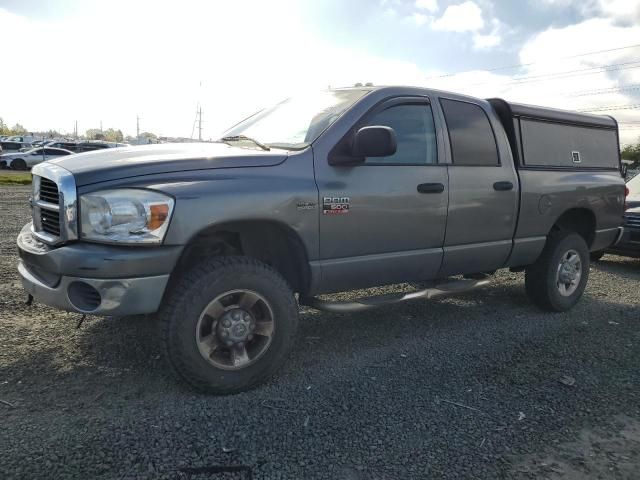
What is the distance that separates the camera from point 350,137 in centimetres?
346

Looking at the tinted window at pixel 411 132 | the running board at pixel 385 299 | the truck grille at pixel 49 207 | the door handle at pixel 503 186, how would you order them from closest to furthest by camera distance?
the truck grille at pixel 49 207
the running board at pixel 385 299
the tinted window at pixel 411 132
the door handle at pixel 503 186

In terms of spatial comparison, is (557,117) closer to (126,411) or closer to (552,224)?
(552,224)

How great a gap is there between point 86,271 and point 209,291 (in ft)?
2.20

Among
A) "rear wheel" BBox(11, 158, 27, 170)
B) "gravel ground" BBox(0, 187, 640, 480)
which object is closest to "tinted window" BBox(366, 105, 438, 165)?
"gravel ground" BBox(0, 187, 640, 480)

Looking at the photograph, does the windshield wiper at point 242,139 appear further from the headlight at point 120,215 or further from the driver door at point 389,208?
the headlight at point 120,215

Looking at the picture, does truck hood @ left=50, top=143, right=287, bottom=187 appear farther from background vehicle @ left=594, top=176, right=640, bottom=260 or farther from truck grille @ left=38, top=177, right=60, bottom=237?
background vehicle @ left=594, top=176, right=640, bottom=260

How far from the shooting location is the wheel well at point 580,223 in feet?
17.1

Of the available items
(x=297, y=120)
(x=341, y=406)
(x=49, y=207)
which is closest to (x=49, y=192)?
(x=49, y=207)

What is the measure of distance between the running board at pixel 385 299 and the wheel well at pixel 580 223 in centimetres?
132

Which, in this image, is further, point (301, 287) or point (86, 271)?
point (301, 287)

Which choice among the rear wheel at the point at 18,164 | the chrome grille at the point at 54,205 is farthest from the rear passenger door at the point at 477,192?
the rear wheel at the point at 18,164

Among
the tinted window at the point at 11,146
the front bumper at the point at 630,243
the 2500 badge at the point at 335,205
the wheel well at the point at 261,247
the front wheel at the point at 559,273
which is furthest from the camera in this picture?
the tinted window at the point at 11,146

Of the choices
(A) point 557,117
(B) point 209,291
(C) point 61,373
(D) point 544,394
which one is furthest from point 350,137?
(A) point 557,117

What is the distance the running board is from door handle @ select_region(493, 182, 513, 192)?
2.81ft
